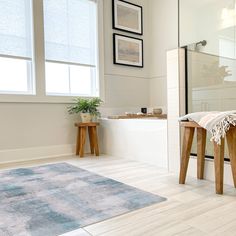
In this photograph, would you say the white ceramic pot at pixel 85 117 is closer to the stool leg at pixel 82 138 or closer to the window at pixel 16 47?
the stool leg at pixel 82 138

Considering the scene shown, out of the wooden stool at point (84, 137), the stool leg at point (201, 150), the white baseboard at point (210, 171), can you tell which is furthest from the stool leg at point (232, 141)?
the wooden stool at point (84, 137)

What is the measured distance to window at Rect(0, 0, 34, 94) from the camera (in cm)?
286

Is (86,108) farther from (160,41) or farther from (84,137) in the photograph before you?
(160,41)

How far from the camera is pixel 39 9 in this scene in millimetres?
3027

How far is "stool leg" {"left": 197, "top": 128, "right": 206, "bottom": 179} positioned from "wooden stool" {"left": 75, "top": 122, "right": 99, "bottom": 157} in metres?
1.54

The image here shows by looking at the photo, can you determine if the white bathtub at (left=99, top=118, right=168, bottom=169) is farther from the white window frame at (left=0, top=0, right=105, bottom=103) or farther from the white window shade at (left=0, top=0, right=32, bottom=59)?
the white window shade at (left=0, top=0, right=32, bottom=59)

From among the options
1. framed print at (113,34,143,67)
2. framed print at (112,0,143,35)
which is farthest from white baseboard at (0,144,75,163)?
framed print at (112,0,143,35)

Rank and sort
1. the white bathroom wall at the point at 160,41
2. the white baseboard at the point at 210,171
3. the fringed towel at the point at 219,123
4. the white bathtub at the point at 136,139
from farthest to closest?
the white bathroom wall at the point at 160,41 < the white bathtub at the point at 136,139 < the white baseboard at the point at 210,171 < the fringed towel at the point at 219,123

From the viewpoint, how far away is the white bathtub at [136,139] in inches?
98.4

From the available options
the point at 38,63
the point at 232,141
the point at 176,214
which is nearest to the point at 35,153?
the point at 38,63

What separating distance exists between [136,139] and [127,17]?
2.13 m

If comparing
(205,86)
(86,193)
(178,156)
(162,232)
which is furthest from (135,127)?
(162,232)

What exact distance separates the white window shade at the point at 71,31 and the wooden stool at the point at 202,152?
6.87 feet

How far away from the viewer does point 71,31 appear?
335 centimetres
